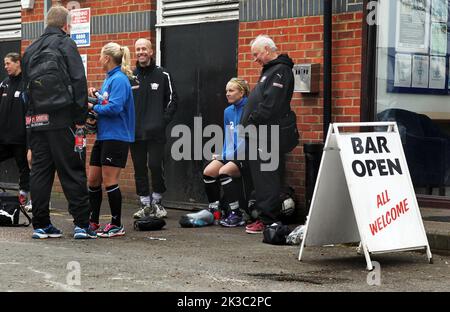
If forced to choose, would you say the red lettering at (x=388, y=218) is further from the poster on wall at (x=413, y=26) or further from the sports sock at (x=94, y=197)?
the sports sock at (x=94, y=197)

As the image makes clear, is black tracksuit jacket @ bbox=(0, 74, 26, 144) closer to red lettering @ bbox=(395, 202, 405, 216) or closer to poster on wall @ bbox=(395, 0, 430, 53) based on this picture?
poster on wall @ bbox=(395, 0, 430, 53)

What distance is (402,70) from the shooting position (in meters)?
10.4

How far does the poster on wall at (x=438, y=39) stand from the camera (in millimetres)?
10180

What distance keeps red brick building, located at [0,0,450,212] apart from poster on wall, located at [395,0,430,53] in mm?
239

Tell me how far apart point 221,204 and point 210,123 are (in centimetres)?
139

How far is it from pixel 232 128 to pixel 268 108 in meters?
1.26

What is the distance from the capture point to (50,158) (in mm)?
9258

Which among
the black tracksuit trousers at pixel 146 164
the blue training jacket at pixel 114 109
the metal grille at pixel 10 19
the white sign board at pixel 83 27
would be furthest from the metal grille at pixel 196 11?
the metal grille at pixel 10 19

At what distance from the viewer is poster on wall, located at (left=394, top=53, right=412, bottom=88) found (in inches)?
410

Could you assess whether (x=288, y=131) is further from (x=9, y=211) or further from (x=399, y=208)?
(x=9, y=211)

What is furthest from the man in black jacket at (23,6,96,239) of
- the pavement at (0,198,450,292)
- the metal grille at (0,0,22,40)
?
the metal grille at (0,0,22,40)

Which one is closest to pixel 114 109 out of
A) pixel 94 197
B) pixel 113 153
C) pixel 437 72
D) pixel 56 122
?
pixel 113 153
